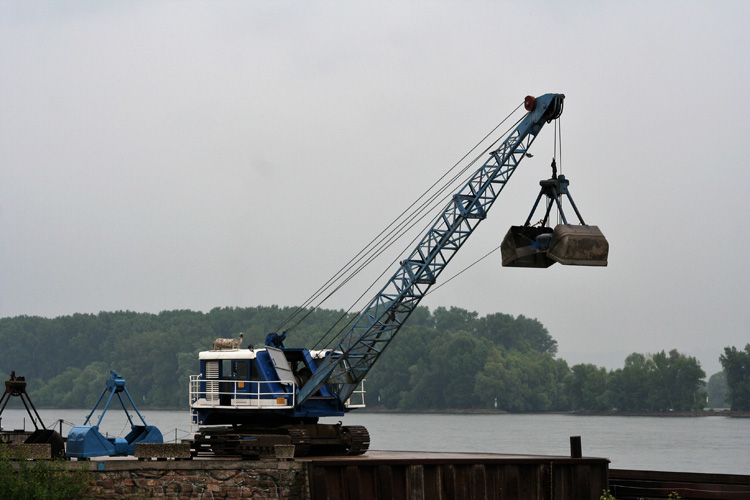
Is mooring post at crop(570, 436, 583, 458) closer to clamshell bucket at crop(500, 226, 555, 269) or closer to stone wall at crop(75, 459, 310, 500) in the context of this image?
clamshell bucket at crop(500, 226, 555, 269)

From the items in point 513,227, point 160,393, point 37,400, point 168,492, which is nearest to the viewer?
point 168,492

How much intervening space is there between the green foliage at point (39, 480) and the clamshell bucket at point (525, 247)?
1548 cm

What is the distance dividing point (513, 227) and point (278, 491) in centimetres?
1214

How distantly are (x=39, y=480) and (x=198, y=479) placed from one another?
4204 mm

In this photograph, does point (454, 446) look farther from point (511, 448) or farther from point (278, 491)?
point (278, 491)

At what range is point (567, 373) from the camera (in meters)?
160

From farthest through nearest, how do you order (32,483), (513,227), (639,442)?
1. (639,442)
2. (513,227)
3. (32,483)

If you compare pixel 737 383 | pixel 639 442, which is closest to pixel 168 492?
pixel 639 442

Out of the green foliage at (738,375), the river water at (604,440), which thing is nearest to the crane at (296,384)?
the river water at (604,440)

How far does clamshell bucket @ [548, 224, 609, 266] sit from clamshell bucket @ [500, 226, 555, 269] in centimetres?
137

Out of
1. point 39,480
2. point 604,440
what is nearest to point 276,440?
point 39,480

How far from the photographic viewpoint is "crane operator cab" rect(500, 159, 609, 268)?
104ft

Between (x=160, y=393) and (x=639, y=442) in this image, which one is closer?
(x=639, y=442)

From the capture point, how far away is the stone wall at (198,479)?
88.8 ft
